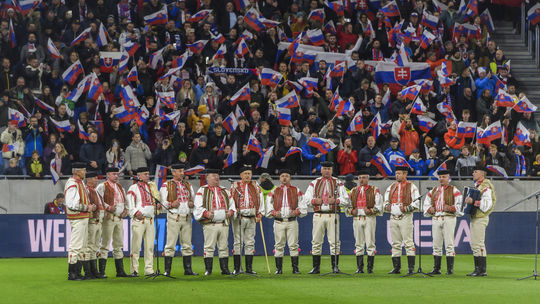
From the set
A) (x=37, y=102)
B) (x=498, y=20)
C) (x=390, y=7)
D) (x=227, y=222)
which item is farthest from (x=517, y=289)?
(x=498, y=20)

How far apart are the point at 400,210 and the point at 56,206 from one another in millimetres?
11360

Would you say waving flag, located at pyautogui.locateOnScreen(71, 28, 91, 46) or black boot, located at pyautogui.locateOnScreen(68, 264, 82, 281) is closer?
black boot, located at pyautogui.locateOnScreen(68, 264, 82, 281)

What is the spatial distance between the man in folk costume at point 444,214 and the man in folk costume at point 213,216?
5.15m

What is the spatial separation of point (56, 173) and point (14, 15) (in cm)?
681

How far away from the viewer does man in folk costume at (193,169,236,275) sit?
74.4 ft

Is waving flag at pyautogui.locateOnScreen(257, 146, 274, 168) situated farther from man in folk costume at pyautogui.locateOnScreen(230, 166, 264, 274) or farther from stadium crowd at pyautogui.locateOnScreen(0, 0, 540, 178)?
man in folk costume at pyautogui.locateOnScreen(230, 166, 264, 274)

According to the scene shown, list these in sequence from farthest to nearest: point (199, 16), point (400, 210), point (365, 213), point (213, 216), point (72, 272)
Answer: point (199, 16)
point (365, 213)
point (400, 210)
point (213, 216)
point (72, 272)

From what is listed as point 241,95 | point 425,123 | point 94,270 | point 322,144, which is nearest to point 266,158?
point 322,144

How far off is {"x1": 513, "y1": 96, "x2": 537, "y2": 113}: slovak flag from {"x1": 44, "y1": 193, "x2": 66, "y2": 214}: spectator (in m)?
16.2

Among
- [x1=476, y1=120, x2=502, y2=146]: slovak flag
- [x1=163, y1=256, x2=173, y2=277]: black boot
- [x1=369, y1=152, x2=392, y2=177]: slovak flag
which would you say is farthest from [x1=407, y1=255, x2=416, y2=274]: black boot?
[x1=476, y1=120, x2=502, y2=146]: slovak flag

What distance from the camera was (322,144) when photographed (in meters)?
30.0

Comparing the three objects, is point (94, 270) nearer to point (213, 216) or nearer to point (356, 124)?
point (213, 216)

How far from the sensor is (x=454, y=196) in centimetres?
2327

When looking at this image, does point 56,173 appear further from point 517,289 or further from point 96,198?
point 517,289
